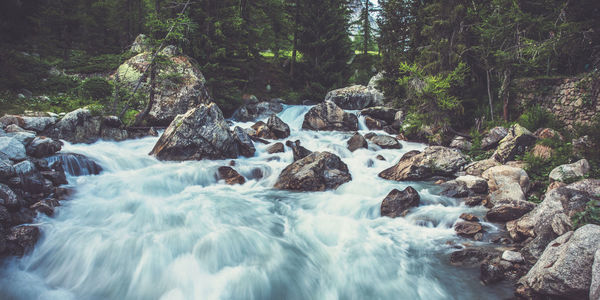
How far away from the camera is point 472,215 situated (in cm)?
603

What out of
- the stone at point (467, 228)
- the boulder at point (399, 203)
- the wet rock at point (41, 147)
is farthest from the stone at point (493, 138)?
the wet rock at point (41, 147)

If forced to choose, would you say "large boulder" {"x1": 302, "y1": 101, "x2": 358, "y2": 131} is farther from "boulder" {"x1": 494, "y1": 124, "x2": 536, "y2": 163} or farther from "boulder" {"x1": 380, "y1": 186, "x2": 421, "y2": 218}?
"boulder" {"x1": 380, "y1": 186, "x2": 421, "y2": 218}

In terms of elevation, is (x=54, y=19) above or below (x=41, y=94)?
above

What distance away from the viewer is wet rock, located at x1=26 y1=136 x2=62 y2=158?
289 inches

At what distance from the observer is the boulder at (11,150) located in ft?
19.8

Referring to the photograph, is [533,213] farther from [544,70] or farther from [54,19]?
[54,19]

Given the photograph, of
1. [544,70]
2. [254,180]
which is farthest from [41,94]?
[544,70]

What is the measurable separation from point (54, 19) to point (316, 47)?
18.9 metres

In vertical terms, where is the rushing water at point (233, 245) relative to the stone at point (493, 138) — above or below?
below

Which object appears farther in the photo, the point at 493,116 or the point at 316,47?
the point at 316,47

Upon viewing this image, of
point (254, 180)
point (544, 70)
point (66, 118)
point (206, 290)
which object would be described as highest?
point (544, 70)

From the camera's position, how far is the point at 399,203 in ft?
22.3

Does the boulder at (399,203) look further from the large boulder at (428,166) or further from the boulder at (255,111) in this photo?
the boulder at (255,111)

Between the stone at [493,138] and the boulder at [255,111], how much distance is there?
1257 cm
